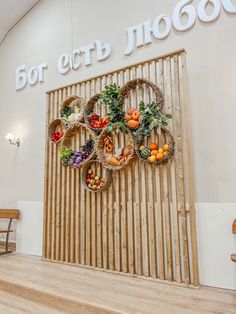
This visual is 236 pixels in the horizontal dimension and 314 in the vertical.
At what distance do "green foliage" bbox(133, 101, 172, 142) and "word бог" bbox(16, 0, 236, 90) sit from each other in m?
1.23

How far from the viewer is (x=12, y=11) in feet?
19.0

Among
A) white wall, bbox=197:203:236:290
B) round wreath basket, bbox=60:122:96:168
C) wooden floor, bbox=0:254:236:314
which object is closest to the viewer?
wooden floor, bbox=0:254:236:314

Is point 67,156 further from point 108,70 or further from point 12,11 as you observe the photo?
point 12,11

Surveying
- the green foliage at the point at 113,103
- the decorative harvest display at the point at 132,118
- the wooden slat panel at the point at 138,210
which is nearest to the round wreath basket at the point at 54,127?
the wooden slat panel at the point at 138,210

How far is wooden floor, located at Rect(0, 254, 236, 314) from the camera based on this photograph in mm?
2561

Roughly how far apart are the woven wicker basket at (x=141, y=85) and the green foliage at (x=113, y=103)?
11cm

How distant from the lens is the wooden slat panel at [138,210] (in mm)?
3303

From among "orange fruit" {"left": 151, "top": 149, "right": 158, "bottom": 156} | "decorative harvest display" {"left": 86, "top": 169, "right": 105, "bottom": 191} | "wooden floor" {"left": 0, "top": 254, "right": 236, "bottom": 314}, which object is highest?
"orange fruit" {"left": 151, "top": 149, "right": 158, "bottom": 156}

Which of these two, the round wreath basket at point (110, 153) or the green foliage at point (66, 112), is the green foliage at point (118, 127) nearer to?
the round wreath basket at point (110, 153)

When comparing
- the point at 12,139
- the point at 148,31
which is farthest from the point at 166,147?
the point at 12,139

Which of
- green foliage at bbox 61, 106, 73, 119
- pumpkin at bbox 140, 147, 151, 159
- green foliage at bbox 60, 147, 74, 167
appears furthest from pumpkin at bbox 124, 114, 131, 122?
green foliage at bbox 61, 106, 73, 119

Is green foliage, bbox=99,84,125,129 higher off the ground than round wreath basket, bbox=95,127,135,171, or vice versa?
green foliage, bbox=99,84,125,129

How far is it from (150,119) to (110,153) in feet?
2.61

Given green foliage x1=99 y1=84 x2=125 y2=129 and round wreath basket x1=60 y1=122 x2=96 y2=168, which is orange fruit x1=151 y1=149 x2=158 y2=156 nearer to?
green foliage x1=99 y1=84 x2=125 y2=129
